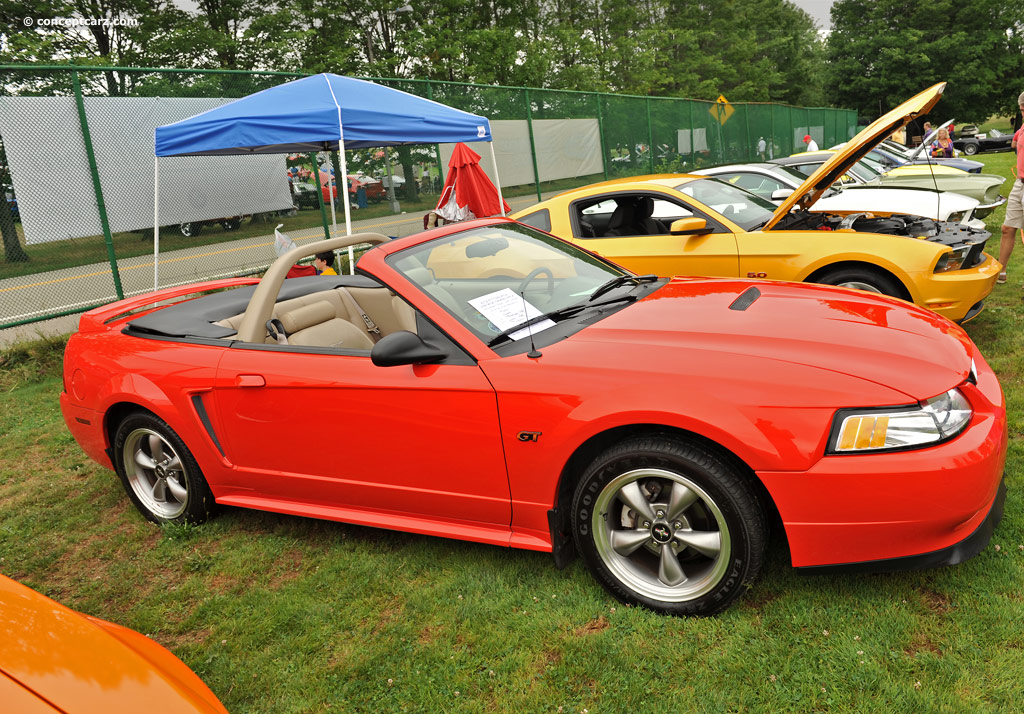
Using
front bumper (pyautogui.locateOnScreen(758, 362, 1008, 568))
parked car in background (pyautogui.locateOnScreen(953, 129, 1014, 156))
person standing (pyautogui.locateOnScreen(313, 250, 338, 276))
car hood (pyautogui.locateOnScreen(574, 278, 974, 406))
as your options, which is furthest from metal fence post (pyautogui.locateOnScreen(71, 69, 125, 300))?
parked car in background (pyautogui.locateOnScreen(953, 129, 1014, 156))

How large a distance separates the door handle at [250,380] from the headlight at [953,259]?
4.48 metres

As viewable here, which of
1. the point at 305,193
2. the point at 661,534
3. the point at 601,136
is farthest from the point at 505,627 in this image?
the point at 601,136

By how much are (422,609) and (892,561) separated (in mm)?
1760

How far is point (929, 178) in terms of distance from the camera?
1102cm

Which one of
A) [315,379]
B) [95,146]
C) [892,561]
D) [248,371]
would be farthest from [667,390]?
[95,146]

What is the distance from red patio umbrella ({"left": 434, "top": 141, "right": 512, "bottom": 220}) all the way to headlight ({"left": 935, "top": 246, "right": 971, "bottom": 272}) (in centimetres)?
514

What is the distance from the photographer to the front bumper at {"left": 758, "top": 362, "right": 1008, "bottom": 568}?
2.24 metres

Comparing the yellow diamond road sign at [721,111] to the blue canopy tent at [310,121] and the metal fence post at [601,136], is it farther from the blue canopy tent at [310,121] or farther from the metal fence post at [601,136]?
the blue canopy tent at [310,121]

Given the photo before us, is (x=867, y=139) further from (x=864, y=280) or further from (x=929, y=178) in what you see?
(x=929, y=178)

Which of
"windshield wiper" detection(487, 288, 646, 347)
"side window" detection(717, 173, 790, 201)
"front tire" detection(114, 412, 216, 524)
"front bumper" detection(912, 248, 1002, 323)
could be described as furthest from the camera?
"side window" detection(717, 173, 790, 201)

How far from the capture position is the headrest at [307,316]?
11.7 feet

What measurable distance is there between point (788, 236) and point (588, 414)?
3581 millimetres

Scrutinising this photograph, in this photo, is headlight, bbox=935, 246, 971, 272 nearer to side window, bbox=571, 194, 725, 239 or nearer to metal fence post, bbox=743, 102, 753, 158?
side window, bbox=571, 194, 725, 239

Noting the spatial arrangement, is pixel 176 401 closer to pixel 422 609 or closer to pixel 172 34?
pixel 422 609
